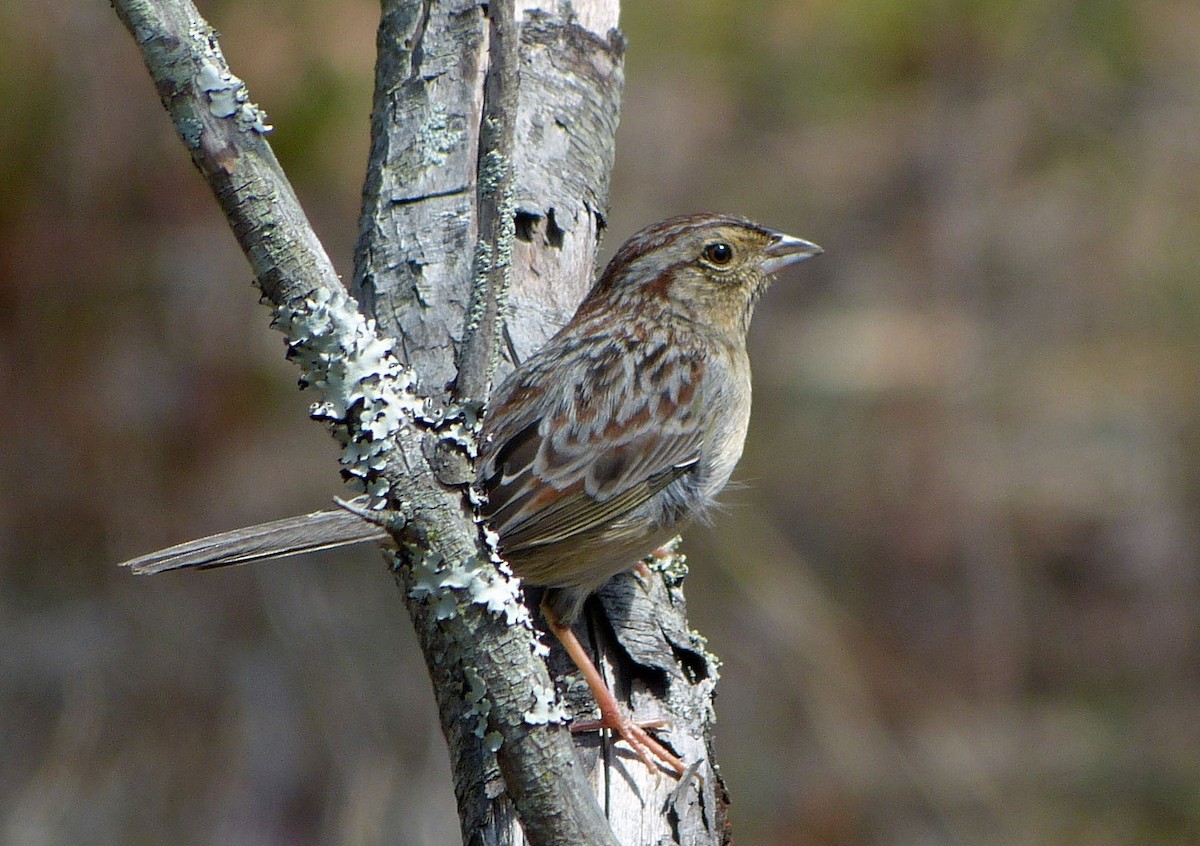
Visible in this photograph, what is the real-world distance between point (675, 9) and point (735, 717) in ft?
11.4

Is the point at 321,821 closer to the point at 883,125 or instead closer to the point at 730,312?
the point at 730,312

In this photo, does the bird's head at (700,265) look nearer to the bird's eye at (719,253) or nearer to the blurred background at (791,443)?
the bird's eye at (719,253)

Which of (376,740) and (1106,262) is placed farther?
(1106,262)

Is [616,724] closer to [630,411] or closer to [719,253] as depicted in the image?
[630,411]

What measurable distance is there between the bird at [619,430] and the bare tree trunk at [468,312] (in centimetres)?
12

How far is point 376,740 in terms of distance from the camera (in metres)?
4.37

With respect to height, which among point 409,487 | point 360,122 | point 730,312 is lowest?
A: point 409,487

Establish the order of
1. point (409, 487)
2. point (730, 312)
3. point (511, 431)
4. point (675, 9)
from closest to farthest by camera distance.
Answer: point (409, 487) → point (511, 431) → point (730, 312) → point (675, 9)

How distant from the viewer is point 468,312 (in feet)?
6.20

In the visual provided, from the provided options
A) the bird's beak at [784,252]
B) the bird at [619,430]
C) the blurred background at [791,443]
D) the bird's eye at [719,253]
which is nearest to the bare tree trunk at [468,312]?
the bird at [619,430]

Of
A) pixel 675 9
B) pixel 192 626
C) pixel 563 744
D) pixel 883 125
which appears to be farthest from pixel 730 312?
pixel 883 125

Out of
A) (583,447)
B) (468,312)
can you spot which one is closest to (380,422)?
(468,312)

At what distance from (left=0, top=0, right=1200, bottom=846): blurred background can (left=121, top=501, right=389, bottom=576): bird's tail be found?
1.47m

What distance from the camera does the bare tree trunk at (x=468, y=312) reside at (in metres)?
1.75
